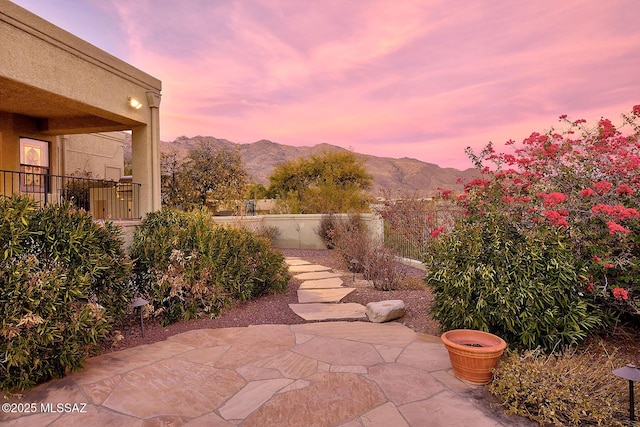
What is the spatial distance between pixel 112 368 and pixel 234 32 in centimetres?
856

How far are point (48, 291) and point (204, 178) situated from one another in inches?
519

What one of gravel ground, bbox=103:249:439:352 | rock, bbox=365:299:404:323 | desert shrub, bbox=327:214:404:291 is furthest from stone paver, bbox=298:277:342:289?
rock, bbox=365:299:404:323

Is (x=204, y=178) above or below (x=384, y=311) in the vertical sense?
above

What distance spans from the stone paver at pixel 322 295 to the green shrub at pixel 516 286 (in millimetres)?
2326

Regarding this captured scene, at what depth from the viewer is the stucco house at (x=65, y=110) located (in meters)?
5.57

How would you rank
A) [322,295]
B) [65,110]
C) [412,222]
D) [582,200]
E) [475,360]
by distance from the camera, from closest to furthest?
1. [475,360]
2. [582,200]
3. [322,295]
4. [65,110]
5. [412,222]

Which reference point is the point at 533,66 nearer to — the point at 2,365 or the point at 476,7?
the point at 476,7

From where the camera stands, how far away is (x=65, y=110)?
26.5 ft

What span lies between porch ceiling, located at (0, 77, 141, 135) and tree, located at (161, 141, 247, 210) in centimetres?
548

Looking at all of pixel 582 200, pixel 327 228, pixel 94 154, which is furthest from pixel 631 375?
pixel 94 154

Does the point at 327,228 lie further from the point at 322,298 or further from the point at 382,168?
the point at 382,168

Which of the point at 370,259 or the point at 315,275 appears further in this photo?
the point at 315,275

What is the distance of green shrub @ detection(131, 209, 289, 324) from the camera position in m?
4.73

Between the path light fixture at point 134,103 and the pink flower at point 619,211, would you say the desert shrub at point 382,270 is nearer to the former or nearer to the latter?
the pink flower at point 619,211
